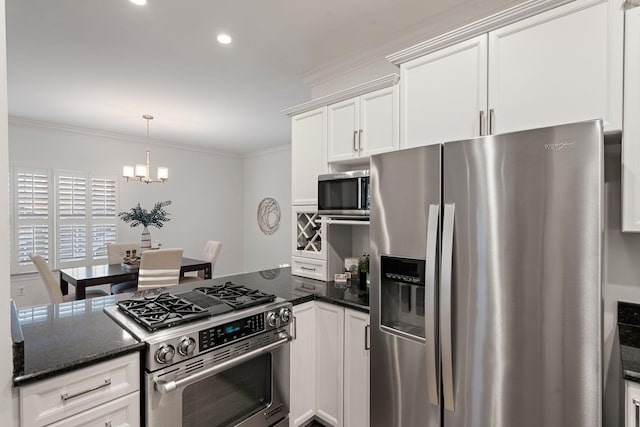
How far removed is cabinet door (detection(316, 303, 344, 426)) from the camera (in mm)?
2000

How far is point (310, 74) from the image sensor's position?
9.89ft

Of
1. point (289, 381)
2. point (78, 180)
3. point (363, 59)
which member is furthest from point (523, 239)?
point (78, 180)

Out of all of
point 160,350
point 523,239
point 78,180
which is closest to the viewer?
point 523,239

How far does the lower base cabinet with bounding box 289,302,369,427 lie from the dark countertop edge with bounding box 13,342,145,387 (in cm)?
95

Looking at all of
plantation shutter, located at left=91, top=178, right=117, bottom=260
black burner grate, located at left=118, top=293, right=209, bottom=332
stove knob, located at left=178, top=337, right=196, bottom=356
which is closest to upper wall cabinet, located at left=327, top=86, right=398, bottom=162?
black burner grate, located at left=118, top=293, right=209, bottom=332

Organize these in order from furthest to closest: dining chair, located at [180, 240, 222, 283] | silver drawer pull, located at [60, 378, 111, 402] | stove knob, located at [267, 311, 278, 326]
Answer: dining chair, located at [180, 240, 222, 283] < stove knob, located at [267, 311, 278, 326] < silver drawer pull, located at [60, 378, 111, 402]

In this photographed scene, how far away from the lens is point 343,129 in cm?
236

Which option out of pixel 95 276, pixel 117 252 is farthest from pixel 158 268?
pixel 117 252

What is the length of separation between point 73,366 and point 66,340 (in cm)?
27

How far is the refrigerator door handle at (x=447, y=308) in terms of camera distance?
1369mm

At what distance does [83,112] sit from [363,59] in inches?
150

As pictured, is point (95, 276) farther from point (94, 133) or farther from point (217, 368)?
point (94, 133)

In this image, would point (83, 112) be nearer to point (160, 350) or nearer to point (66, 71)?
point (66, 71)

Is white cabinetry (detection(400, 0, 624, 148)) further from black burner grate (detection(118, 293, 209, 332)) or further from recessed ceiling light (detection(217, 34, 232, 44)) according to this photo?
black burner grate (detection(118, 293, 209, 332))
